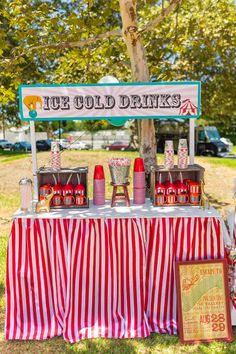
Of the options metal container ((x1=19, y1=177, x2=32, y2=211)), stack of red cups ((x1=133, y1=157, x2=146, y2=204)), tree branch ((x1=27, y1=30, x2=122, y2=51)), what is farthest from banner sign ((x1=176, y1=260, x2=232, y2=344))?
tree branch ((x1=27, y1=30, x2=122, y2=51))

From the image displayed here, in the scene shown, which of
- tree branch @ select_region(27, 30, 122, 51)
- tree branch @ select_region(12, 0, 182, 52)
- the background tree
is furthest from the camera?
the background tree

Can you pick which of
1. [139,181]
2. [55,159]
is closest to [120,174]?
[139,181]

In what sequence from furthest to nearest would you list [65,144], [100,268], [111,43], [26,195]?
[111,43]
[65,144]
[26,195]
[100,268]

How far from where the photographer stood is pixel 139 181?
3941 mm

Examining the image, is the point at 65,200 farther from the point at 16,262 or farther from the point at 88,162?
the point at 88,162

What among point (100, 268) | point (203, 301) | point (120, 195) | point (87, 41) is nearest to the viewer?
point (203, 301)

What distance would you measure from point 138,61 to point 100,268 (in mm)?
3516

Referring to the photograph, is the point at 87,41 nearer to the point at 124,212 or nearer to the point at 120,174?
the point at 120,174

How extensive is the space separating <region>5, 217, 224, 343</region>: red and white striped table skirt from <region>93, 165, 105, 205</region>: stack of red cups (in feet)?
1.65

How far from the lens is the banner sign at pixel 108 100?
3.94m

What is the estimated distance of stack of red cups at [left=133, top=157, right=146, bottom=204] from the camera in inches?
154

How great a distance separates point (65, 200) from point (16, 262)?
2.45ft

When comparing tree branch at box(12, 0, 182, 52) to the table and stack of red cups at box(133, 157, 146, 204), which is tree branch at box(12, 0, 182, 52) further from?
the table

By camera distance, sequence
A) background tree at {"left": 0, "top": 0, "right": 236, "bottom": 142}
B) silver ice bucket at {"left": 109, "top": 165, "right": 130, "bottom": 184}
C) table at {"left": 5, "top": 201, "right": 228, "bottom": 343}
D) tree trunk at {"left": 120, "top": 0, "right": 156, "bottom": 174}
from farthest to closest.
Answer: background tree at {"left": 0, "top": 0, "right": 236, "bottom": 142} → tree trunk at {"left": 120, "top": 0, "right": 156, "bottom": 174} → silver ice bucket at {"left": 109, "top": 165, "right": 130, "bottom": 184} → table at {"left": 5, "top": 201, "right": 228, "bottom": 343}
